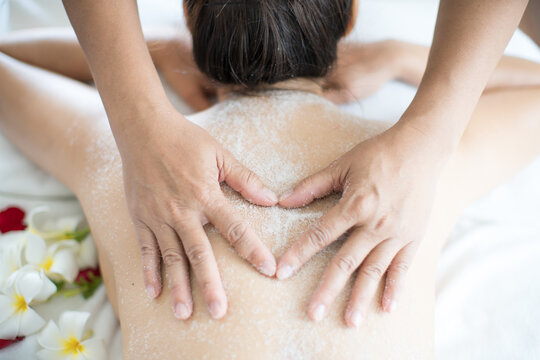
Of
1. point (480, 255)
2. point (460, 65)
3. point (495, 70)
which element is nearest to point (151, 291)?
point (460, 65)

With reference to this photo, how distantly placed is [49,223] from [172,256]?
0.47 meters

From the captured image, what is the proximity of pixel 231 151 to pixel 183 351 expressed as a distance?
36cm

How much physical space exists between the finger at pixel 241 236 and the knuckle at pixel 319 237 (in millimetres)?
69

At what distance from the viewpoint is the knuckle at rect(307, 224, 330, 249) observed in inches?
26.2

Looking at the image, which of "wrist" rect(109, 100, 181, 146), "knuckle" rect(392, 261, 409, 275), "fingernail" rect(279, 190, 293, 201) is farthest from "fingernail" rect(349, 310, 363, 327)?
"wrist" rect(109, 100, 181, 146)

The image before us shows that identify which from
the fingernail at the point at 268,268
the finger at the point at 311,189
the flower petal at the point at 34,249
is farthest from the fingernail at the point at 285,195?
the flower petal at the point at 34,249

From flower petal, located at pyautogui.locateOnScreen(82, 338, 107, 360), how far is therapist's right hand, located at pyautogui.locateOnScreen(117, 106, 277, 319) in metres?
0.22

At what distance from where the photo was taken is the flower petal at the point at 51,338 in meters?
0.78

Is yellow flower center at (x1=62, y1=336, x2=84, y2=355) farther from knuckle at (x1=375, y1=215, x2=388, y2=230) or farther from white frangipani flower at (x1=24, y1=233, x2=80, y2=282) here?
knuckle at (x1=375, y1=215, x2=388, y2=230)

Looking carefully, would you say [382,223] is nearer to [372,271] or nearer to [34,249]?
[372,271]

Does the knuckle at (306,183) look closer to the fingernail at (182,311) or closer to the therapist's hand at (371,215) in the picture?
the therapist's hand at (371,215)

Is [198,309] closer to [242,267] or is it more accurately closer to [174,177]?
[242,267]

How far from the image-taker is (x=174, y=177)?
0.70 meters

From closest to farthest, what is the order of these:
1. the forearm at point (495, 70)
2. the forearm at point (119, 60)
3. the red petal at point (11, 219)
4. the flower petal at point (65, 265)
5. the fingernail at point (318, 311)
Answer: the fingernail at point (318, 311), the forearm at point (119, 60), the flower petal at point (65, 265), the red petal at point (11, 219), the forearm at point (495, 70)
